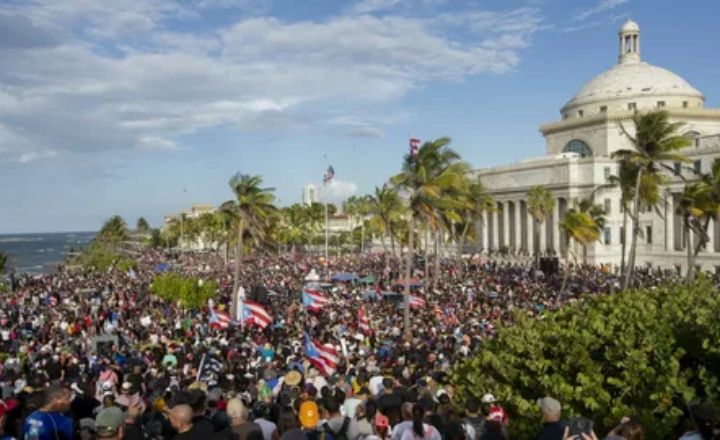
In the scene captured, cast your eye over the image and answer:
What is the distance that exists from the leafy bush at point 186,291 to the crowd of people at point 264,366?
57 cm

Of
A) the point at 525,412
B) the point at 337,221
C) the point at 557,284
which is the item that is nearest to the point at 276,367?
the point at 525,412

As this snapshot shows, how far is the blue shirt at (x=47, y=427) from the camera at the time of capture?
7.24m

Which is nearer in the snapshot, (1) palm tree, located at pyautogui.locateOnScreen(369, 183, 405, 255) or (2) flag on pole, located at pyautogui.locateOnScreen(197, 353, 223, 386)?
(2) flag on pole, located at pyautogui.locateOnScreen(197, 353, 223, 386)

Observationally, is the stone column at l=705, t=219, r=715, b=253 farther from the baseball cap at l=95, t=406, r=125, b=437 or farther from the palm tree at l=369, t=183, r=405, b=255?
the baseball cap at l=95, t=406, r=125, b=437

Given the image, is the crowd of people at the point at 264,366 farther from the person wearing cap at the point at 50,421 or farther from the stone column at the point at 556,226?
the stone column at the point at 556,226

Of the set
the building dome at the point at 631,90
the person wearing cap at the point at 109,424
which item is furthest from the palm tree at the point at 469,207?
the person wearing cap at the point at 109,424

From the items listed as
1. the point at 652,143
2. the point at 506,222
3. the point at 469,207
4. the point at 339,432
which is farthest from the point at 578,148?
the point at 339,432

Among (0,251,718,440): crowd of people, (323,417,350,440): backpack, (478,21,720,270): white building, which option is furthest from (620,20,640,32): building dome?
(323,417,350,440): backpack

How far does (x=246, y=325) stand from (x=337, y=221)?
162112mm

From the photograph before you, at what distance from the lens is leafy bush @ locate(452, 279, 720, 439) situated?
8.90m

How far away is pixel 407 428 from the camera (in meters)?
8.65

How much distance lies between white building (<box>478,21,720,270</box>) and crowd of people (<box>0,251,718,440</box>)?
17.6 m

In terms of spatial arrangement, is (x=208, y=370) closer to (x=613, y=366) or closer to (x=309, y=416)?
(x=309, y=416)

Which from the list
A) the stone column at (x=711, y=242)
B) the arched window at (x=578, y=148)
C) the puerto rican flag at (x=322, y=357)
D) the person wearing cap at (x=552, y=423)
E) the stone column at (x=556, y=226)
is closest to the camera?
the person wearing cap at (x=552, y=423)
